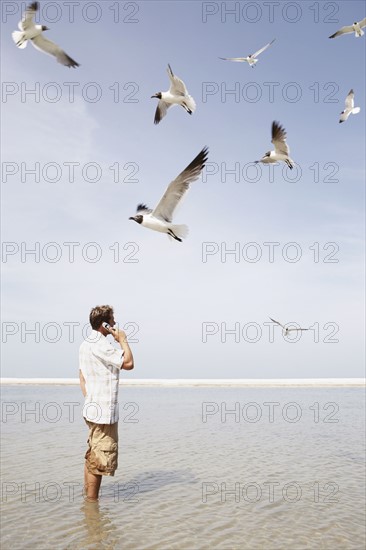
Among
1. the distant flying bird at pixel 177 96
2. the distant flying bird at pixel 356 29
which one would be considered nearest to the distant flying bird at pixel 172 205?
the distant flying bird at pixel 177 96

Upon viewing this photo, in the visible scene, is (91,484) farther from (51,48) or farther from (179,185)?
(51,48)

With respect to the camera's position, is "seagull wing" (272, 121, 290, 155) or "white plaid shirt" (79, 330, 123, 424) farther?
"seagull wing" (272, 121, 290, 155)

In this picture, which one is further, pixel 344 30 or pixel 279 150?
pixel 344 30

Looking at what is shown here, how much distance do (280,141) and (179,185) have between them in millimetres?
5669

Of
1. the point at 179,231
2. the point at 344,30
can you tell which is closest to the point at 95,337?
the point at 179,231

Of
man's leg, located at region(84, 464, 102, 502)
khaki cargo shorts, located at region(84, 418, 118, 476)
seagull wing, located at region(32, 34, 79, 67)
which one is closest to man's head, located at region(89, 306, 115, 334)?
khaki cargo shorts, located at region(84, 418, 118, 476)

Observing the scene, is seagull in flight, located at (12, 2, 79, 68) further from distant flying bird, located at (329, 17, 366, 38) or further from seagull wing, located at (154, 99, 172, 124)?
distant flying bird, located at (329, 17, 366, 38)

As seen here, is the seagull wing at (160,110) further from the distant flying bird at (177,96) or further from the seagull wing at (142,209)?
the seagull wing at (142,209)

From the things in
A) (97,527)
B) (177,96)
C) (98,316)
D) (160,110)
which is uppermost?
(177,96)

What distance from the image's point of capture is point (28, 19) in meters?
10.9

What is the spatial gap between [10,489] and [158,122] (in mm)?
8019

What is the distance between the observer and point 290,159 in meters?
12.4

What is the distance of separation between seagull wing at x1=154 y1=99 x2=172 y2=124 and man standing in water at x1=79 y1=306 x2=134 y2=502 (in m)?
6.71

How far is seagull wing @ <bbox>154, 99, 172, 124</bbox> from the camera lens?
38.7ft
